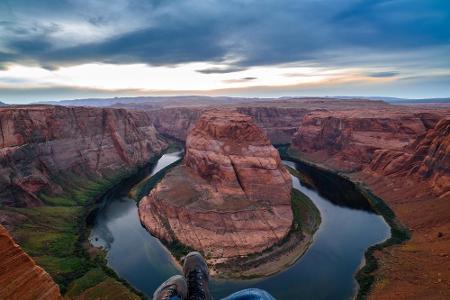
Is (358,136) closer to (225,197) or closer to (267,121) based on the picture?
(267,121)

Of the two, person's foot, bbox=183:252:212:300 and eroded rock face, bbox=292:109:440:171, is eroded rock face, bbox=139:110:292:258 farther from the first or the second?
eroded rock face, bbox=292:109:440:171

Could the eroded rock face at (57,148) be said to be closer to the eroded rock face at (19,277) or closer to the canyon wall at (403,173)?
the eroded rock face at (19,277)

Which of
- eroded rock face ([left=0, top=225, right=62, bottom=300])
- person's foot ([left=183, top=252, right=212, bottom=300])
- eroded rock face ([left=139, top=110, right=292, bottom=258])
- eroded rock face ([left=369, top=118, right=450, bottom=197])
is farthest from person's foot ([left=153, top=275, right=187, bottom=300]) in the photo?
eroded rock face ([left=369, top=118, right=450, bottom=197])

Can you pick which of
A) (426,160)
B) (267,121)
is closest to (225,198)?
(426,160)

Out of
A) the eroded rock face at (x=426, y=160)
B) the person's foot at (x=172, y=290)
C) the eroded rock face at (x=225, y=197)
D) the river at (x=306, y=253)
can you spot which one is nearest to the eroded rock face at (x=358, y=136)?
the eroded rock face at (x=426, y=160)

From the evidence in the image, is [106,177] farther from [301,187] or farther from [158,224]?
[301,187]
